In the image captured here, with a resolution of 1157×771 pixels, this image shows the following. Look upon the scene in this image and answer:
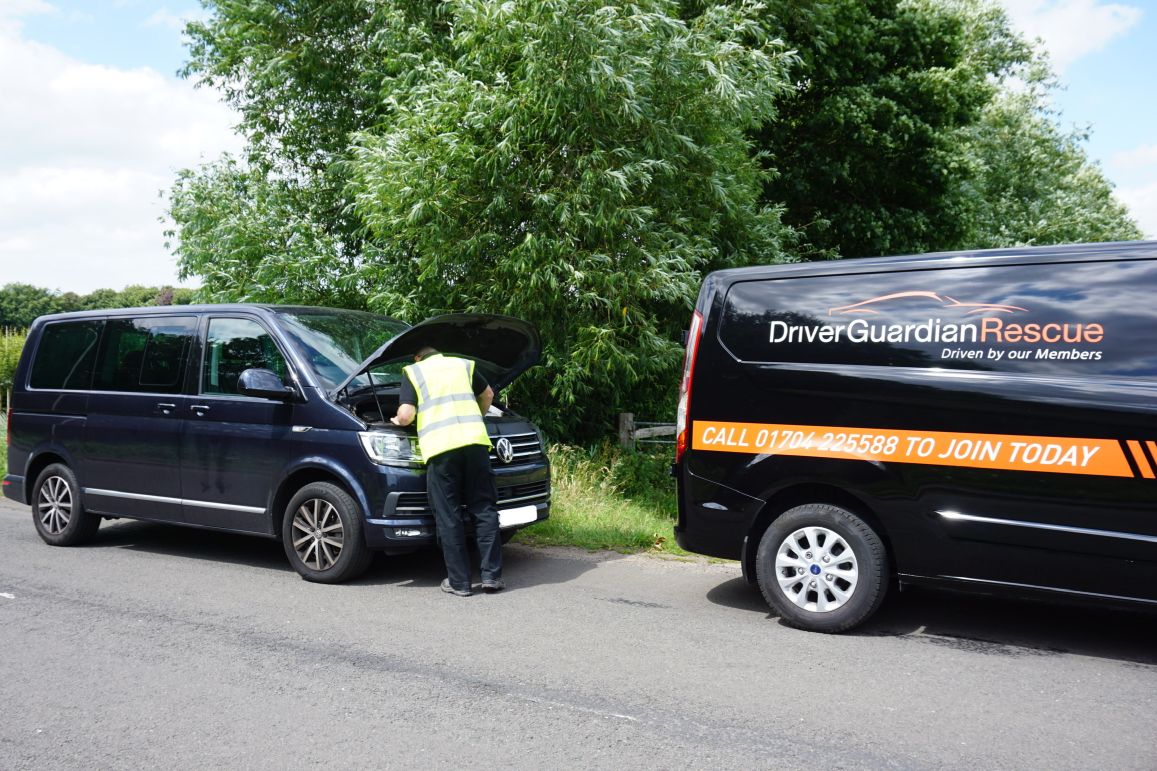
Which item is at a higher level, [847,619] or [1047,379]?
[1047,379]

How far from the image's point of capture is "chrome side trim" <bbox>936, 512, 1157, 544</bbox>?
4.87 m

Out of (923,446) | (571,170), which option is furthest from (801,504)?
(571,170)

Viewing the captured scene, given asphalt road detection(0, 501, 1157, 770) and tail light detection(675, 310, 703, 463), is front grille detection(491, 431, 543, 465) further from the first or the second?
tail light detection(675, 310, 703, 463)

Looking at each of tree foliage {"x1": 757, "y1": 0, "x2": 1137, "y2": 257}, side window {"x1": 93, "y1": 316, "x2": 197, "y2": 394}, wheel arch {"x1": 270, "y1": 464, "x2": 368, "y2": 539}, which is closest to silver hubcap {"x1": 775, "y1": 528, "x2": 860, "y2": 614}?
wheel arch {"x1": 270, "y1": 464, "x2": 368, "y2": 539}

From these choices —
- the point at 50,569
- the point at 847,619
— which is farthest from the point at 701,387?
the point at 50,569

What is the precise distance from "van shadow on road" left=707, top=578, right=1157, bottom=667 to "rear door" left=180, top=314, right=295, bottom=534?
3361 mm

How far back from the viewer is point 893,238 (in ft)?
65.8

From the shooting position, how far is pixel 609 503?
31.9 feet

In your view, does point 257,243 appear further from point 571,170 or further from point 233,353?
point 233,353

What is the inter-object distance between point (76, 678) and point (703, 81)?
8.58 m

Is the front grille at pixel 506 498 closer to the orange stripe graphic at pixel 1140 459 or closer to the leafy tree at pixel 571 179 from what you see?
the leafy tree at pixel 571 179

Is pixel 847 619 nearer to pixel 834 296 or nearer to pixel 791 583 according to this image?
pixel 791 583

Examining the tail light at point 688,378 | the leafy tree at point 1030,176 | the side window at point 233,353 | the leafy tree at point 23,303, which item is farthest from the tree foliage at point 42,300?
the tail light at point 688,378

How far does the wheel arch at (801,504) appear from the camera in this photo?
18.5ft
